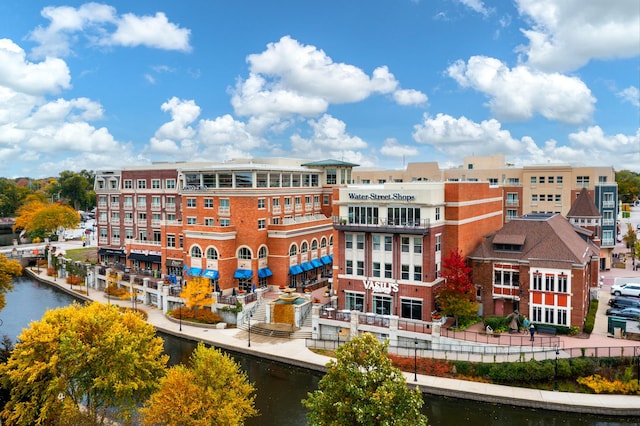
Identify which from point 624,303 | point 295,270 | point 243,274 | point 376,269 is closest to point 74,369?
point 376,269

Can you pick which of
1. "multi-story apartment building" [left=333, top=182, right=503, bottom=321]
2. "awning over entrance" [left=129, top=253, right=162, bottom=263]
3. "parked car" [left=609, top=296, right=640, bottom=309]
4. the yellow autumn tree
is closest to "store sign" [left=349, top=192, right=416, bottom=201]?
"multi-story apartment building" [left=333, top=182, right=503, bottom=321]

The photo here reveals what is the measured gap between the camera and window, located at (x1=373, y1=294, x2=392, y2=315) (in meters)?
41.6

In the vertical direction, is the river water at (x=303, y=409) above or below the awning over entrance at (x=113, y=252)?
below

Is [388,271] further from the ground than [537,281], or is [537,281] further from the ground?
[388,271]

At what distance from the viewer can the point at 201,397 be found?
69.6ft

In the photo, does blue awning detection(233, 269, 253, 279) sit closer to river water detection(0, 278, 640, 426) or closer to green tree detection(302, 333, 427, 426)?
river water detection(0, 278, 640, 426)

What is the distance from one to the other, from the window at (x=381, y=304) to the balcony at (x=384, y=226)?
19.1 feet

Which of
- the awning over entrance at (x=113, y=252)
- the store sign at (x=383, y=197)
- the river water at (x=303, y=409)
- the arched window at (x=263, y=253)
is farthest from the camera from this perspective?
the awning over entrance at (x=113, y=252)

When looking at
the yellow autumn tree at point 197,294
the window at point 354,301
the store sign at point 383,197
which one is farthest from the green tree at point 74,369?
the store sign at point 383,197

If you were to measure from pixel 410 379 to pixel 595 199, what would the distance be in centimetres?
4399

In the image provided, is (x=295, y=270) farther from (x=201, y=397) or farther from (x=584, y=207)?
(x=584, y=207)

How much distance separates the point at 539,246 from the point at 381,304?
1395 cm

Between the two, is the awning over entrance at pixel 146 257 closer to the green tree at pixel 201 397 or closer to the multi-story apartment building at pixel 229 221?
the multi-story apartment building at pixel 229 221

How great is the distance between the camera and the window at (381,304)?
137 ft
